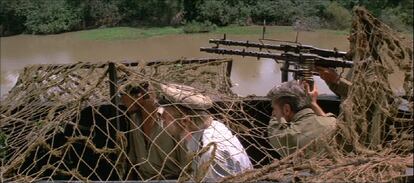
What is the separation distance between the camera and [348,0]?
33344 millimetres

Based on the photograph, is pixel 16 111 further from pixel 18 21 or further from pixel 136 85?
pixel 18 21

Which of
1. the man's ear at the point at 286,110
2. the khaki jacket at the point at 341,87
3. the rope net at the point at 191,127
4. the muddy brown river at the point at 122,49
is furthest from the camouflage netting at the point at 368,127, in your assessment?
the muddy brown river at the point at 122,49

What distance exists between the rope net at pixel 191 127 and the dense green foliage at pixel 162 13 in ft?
91.7

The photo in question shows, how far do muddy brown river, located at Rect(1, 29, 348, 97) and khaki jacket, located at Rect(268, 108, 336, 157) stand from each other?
52.6 ft

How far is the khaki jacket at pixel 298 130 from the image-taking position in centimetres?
328

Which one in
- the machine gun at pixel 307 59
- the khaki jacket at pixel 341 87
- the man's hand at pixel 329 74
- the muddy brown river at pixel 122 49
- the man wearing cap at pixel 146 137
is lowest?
the muddy brown river at pixel 122 49

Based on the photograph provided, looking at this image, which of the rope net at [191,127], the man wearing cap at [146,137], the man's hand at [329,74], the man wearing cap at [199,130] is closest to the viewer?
the rope net at [191,127]

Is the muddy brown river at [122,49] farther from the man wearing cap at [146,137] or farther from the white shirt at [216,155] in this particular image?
the white shirt at [216,155]

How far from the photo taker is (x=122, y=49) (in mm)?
27797

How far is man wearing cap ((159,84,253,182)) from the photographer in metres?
3.04

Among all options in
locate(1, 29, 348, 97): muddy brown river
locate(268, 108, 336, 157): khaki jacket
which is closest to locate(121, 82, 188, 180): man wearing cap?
locate(268, 108, 336, 157): khaki jacket

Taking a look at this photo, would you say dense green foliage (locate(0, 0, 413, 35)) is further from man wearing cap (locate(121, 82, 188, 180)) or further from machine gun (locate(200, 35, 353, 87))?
man wearing cap (locate(121, 82, 188, 180))

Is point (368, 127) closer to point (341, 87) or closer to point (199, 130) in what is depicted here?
point (199, 130)

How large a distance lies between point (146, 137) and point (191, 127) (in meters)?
0.32
